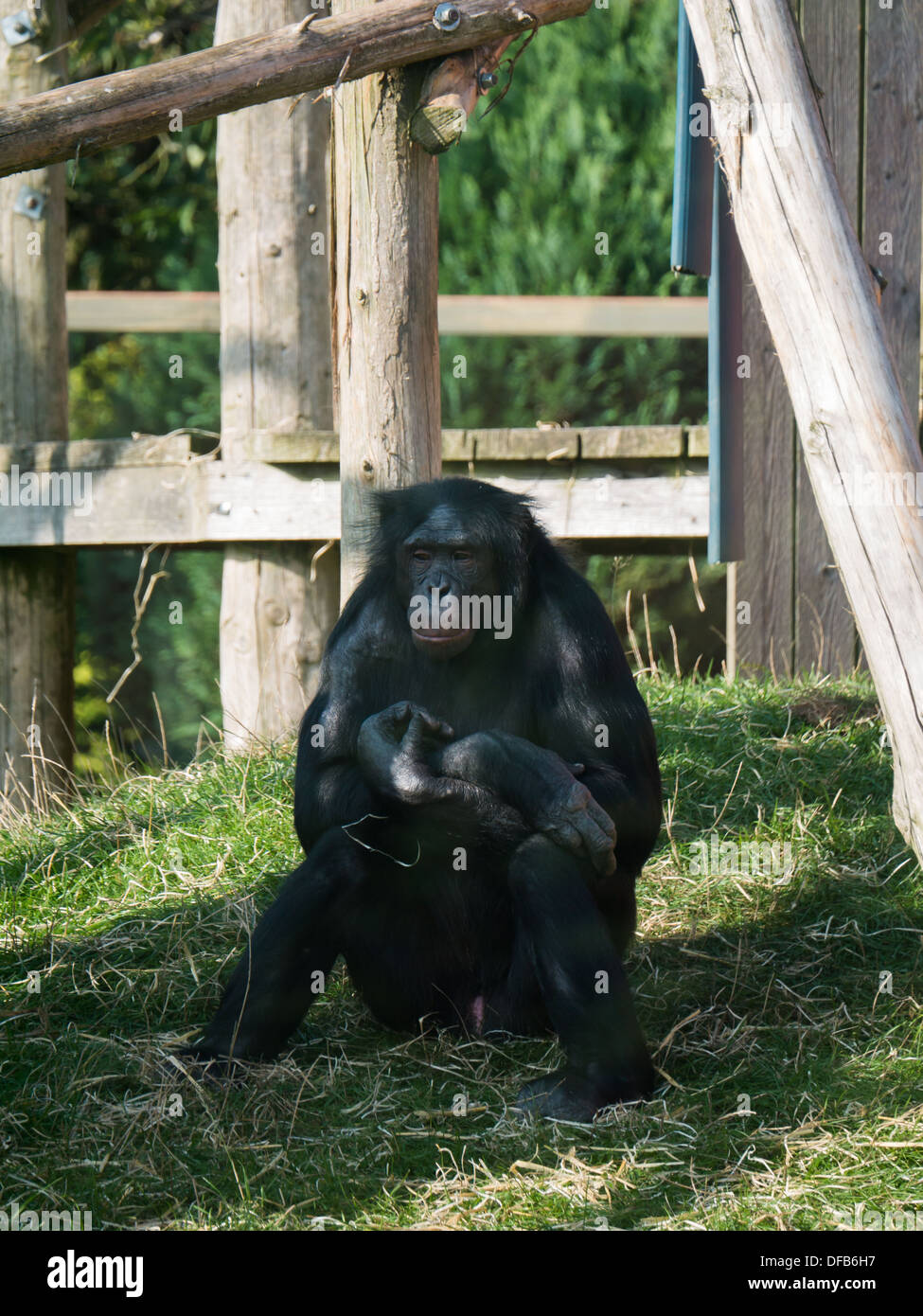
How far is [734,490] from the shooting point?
535 cm

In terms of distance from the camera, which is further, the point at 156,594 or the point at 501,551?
the point at 156,594

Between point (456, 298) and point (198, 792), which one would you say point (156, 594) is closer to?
point (456, 298)

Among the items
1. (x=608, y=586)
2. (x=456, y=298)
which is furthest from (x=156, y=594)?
(x=456, y=298)

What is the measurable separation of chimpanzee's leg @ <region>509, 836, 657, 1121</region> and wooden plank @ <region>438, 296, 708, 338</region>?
13.9ft

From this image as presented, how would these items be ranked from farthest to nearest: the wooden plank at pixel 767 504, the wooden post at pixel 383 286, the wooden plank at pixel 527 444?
the wooden plank at pixel 767 504 → the wooden plank at pixel 527 444 → the wooden post at pixel 383 286

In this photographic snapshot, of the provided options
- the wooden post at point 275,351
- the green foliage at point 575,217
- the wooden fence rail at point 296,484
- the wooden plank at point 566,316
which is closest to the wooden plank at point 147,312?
the wooden plank at point 566,316

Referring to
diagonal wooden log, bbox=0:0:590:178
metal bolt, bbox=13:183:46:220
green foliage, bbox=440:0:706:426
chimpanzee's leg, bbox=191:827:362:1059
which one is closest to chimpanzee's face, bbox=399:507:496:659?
chimpanzee's leg, bbox=191:827:362:1059

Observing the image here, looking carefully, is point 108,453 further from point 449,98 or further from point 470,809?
point 470,809

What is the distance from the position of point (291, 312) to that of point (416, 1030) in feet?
12.1

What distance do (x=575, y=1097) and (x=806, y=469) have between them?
402 cm

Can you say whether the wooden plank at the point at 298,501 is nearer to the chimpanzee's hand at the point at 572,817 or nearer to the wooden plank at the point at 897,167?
the wooden plank at the point at 897,167

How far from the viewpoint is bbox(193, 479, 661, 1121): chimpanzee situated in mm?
4090

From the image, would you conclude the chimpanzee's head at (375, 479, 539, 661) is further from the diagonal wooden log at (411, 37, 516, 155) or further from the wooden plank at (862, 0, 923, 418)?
the wooden plank at (862, 0, 923, 418)

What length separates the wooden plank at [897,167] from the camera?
707 cm
